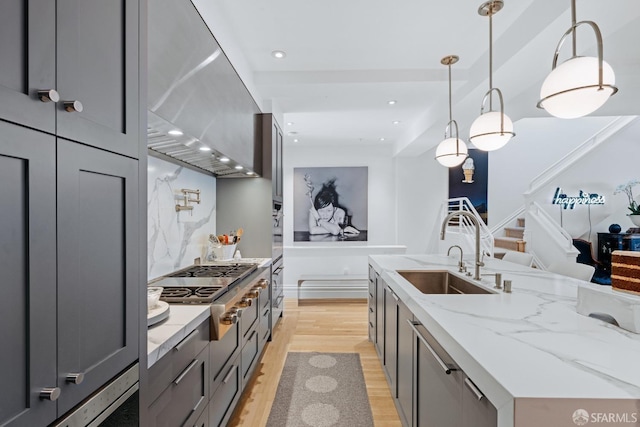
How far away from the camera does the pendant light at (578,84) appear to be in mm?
1393

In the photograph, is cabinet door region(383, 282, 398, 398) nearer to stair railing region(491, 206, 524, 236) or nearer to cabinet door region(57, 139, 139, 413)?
cabinet door region(57, 139, 139, 413)

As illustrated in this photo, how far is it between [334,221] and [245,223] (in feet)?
8.56

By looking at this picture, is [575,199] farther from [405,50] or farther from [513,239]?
[405,50]

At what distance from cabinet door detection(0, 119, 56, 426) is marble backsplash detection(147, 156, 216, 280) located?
136 centimetres

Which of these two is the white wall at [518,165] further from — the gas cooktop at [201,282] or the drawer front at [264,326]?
the gas cooktop at [201,282]

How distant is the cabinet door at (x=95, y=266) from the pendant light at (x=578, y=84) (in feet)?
6.02

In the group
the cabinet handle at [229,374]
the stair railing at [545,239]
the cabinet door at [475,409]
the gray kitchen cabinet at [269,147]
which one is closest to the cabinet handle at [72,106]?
the cabinet door at [475,409]

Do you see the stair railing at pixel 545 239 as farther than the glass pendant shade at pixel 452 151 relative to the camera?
Yes

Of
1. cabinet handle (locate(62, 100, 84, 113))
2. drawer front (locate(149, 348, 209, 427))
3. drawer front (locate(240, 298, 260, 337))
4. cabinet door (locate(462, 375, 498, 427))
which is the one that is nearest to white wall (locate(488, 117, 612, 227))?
drawer front (locate(240, 298, 260, 337))

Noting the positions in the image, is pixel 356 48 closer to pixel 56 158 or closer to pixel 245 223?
pixel 245 223

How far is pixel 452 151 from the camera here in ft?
9.32

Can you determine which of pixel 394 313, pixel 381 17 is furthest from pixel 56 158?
pixel 381 17

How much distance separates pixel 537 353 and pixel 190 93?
1793 mm

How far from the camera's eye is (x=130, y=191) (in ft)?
3.06
